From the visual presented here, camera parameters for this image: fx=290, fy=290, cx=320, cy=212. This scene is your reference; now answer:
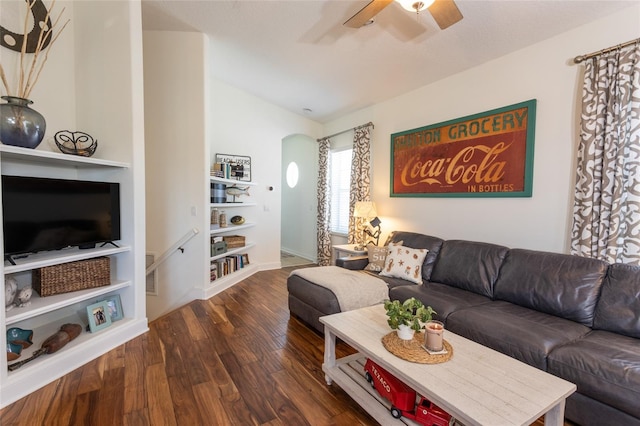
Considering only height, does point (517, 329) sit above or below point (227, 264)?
above

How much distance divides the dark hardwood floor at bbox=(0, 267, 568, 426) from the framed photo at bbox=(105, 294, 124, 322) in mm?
283

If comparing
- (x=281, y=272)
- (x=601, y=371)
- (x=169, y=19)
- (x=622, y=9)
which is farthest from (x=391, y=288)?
(x=169, y=19)

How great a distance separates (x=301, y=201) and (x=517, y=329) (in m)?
4.99

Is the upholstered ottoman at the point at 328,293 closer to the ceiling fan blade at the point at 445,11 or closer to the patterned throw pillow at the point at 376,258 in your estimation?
the patterned throw pillow at the point at 376,258

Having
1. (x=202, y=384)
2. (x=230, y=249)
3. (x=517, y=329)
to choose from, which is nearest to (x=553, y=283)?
(x=517, y=329)

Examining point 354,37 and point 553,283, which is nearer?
point 553,283

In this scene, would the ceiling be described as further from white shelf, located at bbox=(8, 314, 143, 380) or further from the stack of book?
white shelf, located at bbox=(8, 314, 143, 380)

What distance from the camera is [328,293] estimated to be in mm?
2643

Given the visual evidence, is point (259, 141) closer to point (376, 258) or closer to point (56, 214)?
point (376, 258)

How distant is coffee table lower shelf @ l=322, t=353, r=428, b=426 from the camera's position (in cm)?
161

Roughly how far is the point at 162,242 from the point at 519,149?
14.0 ft

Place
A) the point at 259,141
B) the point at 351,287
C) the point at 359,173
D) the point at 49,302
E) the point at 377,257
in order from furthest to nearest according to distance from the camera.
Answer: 1. the point at 259,141
2. the point at 359,173
3. the point at 377,257
4. the point at 351,287
5. the point at 49,302

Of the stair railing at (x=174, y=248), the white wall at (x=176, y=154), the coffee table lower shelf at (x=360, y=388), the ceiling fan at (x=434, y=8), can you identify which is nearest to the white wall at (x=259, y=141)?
the white wall at (x=176, y=154)

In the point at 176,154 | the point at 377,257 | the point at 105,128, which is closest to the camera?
the point at 105,128
